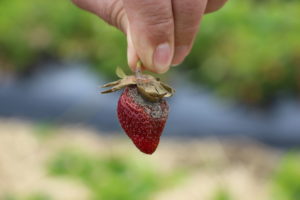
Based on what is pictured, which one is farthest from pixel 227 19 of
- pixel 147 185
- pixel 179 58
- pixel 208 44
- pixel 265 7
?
pixel 179 58

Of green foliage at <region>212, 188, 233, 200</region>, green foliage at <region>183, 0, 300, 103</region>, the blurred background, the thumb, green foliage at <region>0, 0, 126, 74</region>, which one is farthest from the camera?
green foliage at <region>0, 0, 126, 74</region>

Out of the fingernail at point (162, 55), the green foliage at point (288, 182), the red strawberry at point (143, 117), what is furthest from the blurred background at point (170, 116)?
the fingernail at point (162, 55)

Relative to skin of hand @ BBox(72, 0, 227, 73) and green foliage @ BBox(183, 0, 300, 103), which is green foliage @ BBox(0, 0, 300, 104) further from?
skin of hand @ BBox(72, 0, 227, 73)

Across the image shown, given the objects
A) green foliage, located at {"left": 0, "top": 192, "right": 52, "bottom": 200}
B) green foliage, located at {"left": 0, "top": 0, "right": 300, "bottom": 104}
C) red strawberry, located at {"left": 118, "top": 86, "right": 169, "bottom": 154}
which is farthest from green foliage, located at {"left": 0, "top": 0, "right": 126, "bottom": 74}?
red strawberry, located at {"left": 118, "top": 86, "right": 169, "bottom": 154}

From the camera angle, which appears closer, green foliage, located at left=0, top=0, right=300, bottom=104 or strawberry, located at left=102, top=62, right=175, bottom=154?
strawberry, located at left=102, top=62, right=175, bottom=154

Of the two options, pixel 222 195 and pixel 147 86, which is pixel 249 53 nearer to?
pixel 222 195
